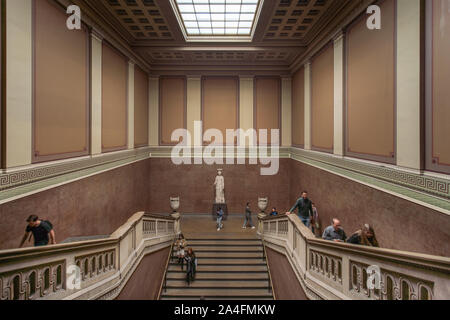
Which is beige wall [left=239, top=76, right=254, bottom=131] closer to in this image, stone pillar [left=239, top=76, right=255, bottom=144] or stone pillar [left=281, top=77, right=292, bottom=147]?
stone pillar [left=239, top=76, right=255, bottom=144]

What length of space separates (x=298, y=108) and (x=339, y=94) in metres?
5.49

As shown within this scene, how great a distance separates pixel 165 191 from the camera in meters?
16.9

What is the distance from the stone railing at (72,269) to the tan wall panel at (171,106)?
8.78 m

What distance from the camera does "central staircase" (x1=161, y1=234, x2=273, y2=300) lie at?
10.1 metres

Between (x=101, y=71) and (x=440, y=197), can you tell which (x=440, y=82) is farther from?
(x=101, y=71)

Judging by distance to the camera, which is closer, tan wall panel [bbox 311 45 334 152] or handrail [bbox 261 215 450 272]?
handrail [bbox 261 215 450 272]

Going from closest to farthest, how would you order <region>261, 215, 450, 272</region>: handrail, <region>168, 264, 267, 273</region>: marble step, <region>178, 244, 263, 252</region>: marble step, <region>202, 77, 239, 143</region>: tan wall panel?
<region>261, 215, 450, 272</region>: handrail < <region>168, 264, 267, 273</region>: marble step < <region>178, 244, 263, 252</region>: marble step < <region>202, 77, 239, 143</region>: tan wall panel

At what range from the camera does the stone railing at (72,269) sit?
417 cm

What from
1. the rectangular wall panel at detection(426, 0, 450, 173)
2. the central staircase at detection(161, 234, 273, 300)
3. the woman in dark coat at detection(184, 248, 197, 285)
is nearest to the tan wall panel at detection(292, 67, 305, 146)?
the central staircase at detection(161, 234, 273, 300)

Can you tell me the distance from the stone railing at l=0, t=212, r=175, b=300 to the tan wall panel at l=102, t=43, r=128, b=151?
4010 mm

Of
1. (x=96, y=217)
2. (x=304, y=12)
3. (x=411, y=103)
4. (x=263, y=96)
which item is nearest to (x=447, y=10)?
(x=411, y=103)

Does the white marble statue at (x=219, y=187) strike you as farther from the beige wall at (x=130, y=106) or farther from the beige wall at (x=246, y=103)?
the beige wall at (x=130, y=106)

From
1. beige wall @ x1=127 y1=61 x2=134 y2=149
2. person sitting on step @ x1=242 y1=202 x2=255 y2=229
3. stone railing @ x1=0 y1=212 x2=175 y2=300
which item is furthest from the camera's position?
person sitting on step @ x1=242 y1=202 x2=255 y2=229
